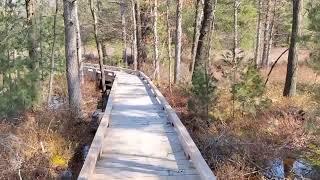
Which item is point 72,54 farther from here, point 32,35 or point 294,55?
point 294,55

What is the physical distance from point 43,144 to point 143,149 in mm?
2499

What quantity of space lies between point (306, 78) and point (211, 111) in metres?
11.8

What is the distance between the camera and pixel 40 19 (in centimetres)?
1797

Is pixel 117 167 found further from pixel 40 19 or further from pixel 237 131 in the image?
pixel 40 19

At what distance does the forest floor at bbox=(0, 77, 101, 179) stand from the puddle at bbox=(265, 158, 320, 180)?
415 centimetres

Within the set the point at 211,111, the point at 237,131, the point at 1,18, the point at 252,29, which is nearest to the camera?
the point at 237,131

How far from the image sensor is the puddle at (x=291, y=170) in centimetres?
809

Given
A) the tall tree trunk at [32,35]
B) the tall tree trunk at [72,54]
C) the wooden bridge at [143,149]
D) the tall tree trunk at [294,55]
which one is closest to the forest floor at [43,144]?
the tall tree trunk at [72,54]

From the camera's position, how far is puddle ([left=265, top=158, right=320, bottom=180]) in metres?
8.09

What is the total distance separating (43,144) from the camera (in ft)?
29.0

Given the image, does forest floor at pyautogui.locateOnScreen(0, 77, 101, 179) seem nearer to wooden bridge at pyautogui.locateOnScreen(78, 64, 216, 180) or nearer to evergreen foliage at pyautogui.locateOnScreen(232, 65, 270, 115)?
wooden bridge at pyautogui.locateOnScreen(78, 64, 216, 180)

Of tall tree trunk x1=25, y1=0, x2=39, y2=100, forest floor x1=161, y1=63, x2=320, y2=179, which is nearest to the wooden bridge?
forest floor x1=161, y1=63, x2=320, y2=179

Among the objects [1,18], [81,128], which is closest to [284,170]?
[81,128]

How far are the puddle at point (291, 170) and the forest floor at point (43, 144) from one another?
4151 mm
